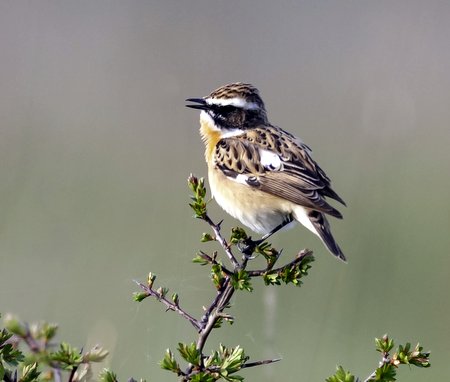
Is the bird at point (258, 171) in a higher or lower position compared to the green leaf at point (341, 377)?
higher

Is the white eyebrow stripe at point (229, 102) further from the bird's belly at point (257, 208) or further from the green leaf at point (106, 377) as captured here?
the green leaf at point (106, 377)

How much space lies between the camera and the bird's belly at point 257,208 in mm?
4410

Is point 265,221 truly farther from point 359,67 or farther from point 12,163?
point 359,67

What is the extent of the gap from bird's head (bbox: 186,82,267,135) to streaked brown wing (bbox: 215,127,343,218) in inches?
3.1

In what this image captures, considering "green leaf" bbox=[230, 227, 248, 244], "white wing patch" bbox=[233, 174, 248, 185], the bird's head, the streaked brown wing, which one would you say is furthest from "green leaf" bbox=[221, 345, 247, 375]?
the bird's head

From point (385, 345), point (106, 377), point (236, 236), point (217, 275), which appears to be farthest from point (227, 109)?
point (106, 377)

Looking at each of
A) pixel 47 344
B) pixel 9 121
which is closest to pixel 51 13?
pixel 9 121

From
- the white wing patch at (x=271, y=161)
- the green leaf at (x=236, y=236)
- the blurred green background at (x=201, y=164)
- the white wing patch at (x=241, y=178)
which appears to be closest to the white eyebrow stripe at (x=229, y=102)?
the white wing patch at (x=271, y=161)

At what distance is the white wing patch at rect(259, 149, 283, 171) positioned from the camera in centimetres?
457

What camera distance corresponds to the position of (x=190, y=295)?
719cm

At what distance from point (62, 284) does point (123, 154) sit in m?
2.72

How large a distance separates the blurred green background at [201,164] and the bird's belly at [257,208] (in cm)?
72

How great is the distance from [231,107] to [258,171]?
1.38 ft

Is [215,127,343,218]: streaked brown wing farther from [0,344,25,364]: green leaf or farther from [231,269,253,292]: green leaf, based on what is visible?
[0,344,25,364]: green leaf
